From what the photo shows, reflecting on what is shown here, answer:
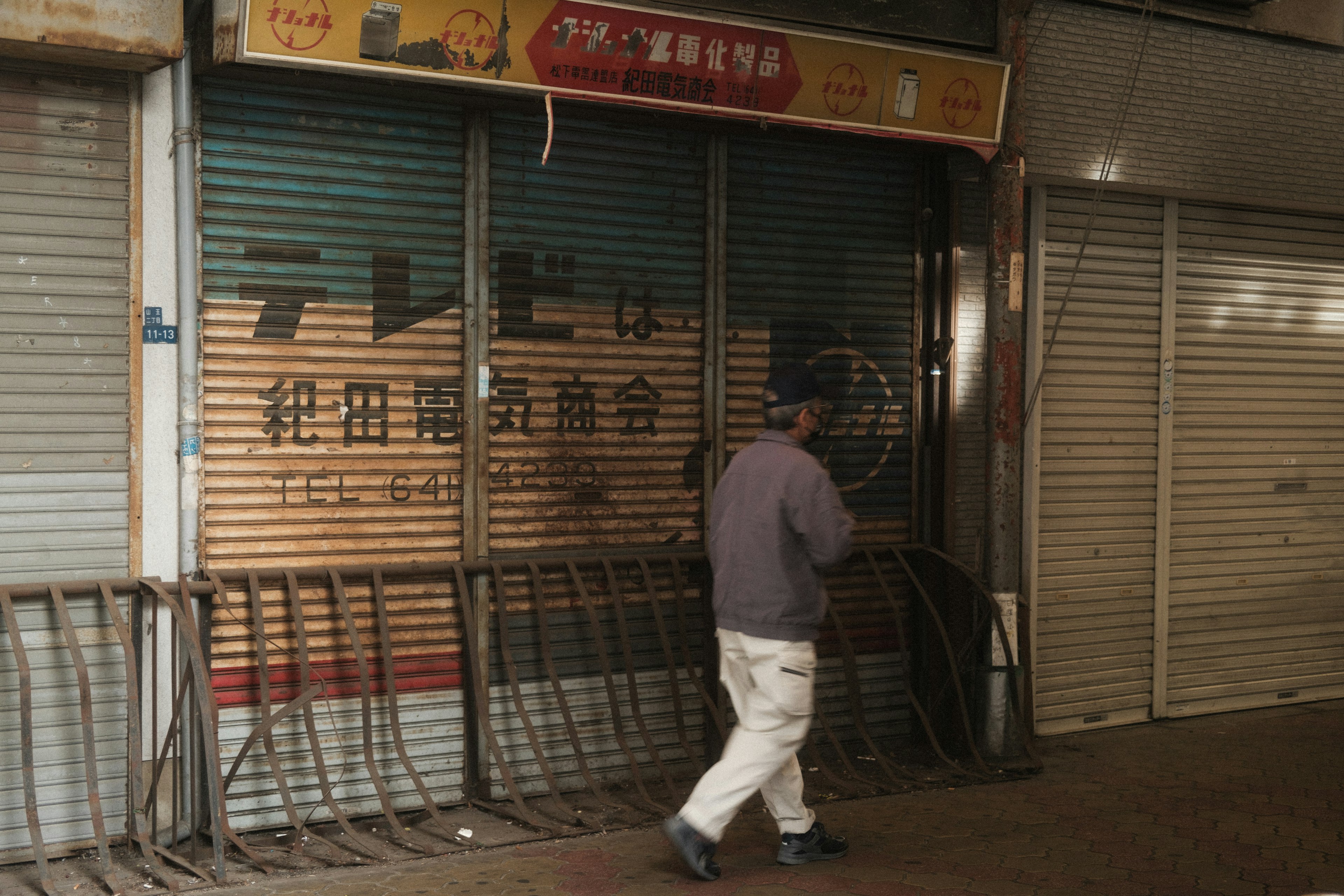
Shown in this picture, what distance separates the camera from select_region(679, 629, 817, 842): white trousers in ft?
16.4

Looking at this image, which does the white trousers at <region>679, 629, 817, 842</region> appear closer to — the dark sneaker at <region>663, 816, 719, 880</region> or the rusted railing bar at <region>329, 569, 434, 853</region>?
the dark sneaker at <region>663, 816, 719, 880</region>

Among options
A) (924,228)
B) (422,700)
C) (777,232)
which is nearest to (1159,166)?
(924,228)

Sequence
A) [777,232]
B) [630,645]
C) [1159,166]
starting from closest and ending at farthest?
[630,645]
[777,232]
[1159,166]

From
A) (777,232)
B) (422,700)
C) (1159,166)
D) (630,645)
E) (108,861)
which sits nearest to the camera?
(108,861)

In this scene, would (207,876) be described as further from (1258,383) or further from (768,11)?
(1258,383)

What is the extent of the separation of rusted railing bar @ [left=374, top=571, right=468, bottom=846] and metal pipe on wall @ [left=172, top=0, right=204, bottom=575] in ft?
2.81

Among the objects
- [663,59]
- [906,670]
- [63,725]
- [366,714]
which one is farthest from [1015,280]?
[63,725]

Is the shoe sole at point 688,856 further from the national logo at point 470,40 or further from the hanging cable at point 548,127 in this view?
the national logo at point 470,40

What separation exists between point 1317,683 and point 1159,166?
3990 mm

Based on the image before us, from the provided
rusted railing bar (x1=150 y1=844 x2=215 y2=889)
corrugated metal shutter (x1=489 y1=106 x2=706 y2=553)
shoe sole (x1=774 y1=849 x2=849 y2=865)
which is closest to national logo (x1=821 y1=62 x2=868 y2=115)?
corrugated metal shutter (x1=489 y1=106 x2=706 y2=553)

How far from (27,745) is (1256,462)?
7.81 meters

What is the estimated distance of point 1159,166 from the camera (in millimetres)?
8125

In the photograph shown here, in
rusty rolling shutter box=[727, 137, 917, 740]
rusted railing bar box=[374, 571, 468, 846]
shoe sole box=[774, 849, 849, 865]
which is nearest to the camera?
shoe sole box=[774, 849, 849, 865]

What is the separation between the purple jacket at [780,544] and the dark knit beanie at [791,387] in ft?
0.50
